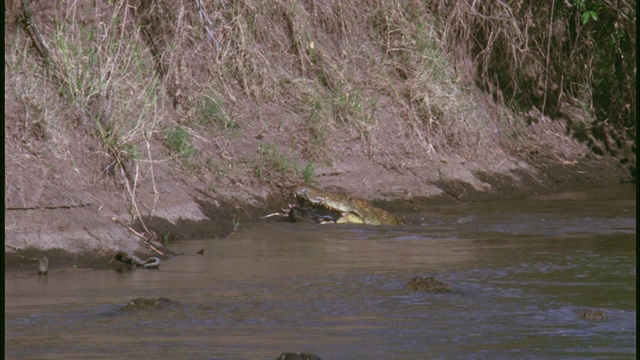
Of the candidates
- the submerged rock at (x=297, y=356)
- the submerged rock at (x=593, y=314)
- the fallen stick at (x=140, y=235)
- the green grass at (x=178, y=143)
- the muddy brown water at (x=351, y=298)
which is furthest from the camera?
the green grass at (x=178, y=143)

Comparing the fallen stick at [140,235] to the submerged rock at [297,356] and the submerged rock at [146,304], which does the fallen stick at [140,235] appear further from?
the submerged rock at [297,356]

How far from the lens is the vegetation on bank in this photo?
10438mm

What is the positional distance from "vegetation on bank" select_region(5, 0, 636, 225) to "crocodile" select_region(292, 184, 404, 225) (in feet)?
2.01

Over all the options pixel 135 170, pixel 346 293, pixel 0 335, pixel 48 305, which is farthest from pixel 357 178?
pixel 0 335

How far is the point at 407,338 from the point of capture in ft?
21.0

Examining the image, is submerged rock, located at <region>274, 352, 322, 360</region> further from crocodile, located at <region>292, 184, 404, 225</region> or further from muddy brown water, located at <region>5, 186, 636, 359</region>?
crocodile, located at <region>292, 184, 404, 225</region>

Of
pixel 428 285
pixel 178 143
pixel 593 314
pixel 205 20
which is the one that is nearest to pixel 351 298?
pixel 428 285

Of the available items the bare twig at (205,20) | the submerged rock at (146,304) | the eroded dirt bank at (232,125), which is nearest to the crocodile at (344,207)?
the eroded dirt bank at (232,125)

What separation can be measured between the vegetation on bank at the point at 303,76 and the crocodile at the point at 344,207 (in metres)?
0.61

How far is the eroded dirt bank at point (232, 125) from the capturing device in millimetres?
9594

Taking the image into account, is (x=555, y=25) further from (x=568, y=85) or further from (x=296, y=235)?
(x=296, y=235)

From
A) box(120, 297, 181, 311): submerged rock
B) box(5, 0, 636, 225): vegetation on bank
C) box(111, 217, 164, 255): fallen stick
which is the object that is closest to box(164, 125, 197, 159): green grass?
box(5, 0, 636, 225): vegetation on bank

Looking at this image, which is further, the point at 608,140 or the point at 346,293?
the point at 608,140

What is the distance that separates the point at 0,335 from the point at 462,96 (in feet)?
29.7
